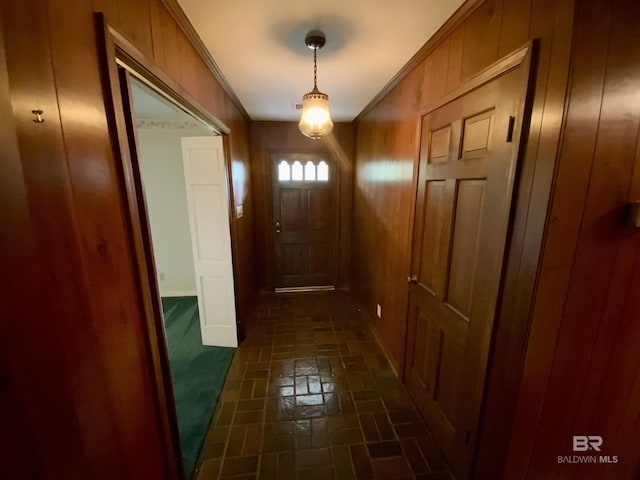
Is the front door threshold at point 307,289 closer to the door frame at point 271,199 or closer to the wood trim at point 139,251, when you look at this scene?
the door frame at point 271,199

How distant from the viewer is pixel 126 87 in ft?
Result: 3.28

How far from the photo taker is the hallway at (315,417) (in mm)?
1561

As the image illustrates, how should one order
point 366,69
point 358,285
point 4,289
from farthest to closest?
1. point 358,285
2. point 366,69
3. point 4,289

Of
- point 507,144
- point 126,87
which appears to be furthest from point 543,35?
point 126,87

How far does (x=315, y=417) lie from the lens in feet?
6.18

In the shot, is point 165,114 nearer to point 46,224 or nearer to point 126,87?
point 126,87

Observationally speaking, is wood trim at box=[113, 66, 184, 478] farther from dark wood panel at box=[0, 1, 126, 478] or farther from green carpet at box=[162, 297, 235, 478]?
green carpet at box=[162, 297, 235, 478]

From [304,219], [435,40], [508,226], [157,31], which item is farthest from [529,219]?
[304,219]

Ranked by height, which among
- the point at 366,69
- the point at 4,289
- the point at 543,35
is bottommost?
the point at 4,289

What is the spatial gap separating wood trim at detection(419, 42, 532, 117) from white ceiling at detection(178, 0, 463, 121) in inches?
15.4

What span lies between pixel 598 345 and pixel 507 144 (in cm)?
90

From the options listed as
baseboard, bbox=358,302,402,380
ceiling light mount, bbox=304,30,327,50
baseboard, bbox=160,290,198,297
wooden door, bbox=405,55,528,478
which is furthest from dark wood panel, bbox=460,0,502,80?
baseboard, bbox=160,290,198,297

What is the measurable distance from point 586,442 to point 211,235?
9.18ft

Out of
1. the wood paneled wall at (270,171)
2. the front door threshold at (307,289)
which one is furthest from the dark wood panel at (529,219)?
the front door threshold at (307,289)
